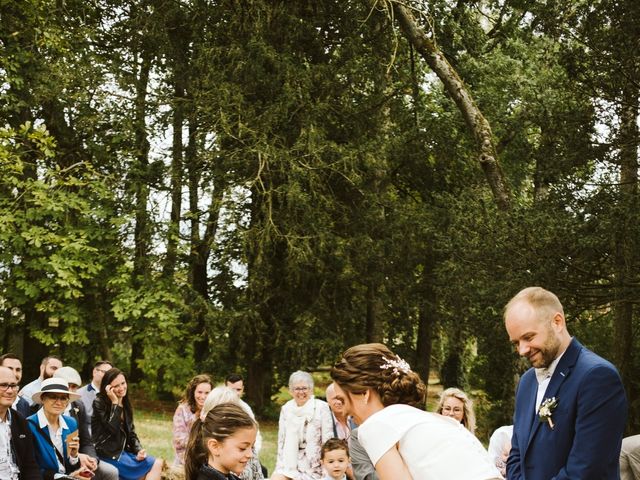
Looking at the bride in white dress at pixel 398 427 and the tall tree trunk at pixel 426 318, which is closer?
the bride in white dress at pixel 398 427

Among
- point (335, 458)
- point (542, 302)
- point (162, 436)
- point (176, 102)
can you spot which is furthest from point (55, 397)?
point (176, 102)

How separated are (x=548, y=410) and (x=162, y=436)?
13495 mm

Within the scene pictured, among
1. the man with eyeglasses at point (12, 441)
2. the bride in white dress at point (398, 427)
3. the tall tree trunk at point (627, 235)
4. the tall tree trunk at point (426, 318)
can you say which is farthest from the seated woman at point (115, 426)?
the tall tree trunk at point (426, 318)

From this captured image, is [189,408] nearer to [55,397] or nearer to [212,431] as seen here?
[55,397]

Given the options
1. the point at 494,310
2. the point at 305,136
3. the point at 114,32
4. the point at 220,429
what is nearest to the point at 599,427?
the point at 220,429

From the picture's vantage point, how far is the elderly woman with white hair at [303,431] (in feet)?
29.9

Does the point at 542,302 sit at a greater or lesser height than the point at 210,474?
greater

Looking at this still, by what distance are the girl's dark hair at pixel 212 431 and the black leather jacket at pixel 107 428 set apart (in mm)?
5163

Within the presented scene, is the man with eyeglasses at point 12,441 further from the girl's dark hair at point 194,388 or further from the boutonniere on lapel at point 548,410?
the boutonniere on lapel at point 548,410

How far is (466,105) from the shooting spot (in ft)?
46.8

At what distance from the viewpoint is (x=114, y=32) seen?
21.0 meters

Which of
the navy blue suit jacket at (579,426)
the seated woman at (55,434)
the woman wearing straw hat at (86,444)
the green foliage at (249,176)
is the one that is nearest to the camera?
the navy blue suit jacket at (579,426)

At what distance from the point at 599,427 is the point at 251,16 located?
1581 cm

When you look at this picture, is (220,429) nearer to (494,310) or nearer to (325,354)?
(494,310)
